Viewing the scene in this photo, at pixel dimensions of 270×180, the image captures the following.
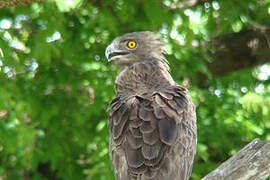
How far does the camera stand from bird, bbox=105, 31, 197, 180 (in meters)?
5.83

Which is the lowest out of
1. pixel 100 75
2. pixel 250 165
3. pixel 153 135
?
pixel 250 165

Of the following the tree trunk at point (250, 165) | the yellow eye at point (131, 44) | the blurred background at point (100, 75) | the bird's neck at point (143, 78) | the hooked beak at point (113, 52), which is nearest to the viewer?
the tree trunk at point (250, 165)

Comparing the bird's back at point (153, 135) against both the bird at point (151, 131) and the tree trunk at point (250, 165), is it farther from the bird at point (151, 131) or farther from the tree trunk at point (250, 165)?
the tree trunk at point (250, 165)

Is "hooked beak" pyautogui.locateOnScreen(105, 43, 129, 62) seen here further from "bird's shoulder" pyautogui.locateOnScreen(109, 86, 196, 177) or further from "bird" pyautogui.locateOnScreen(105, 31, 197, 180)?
"bird's shoulder" pyautogui.locateOnScreen(109, 86, 196, 177)

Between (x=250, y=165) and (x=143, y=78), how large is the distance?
1786 mm

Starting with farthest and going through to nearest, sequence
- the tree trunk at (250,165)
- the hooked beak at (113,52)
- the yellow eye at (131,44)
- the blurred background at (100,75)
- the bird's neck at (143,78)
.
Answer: the blurred background at (100,75) → the yellow eye at (131,44) → the hooked beak at (113,52) → the bird's neck at (143,78) → the tree trunk at (250,165)

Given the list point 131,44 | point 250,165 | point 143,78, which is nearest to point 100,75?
point 131,44

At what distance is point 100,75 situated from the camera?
877cm

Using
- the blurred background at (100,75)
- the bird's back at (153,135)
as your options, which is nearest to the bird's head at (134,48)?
the blurred background at (100,75)

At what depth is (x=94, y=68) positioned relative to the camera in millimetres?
8914

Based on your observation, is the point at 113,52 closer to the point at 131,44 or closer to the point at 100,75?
the point at 131,44

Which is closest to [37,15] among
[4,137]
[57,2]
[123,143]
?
Result: [57,2]

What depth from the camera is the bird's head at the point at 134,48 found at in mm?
7152

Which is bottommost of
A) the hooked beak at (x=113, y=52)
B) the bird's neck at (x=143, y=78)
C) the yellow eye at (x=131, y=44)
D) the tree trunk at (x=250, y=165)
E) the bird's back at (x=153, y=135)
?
the tree trunk at (x=250, y=165)
